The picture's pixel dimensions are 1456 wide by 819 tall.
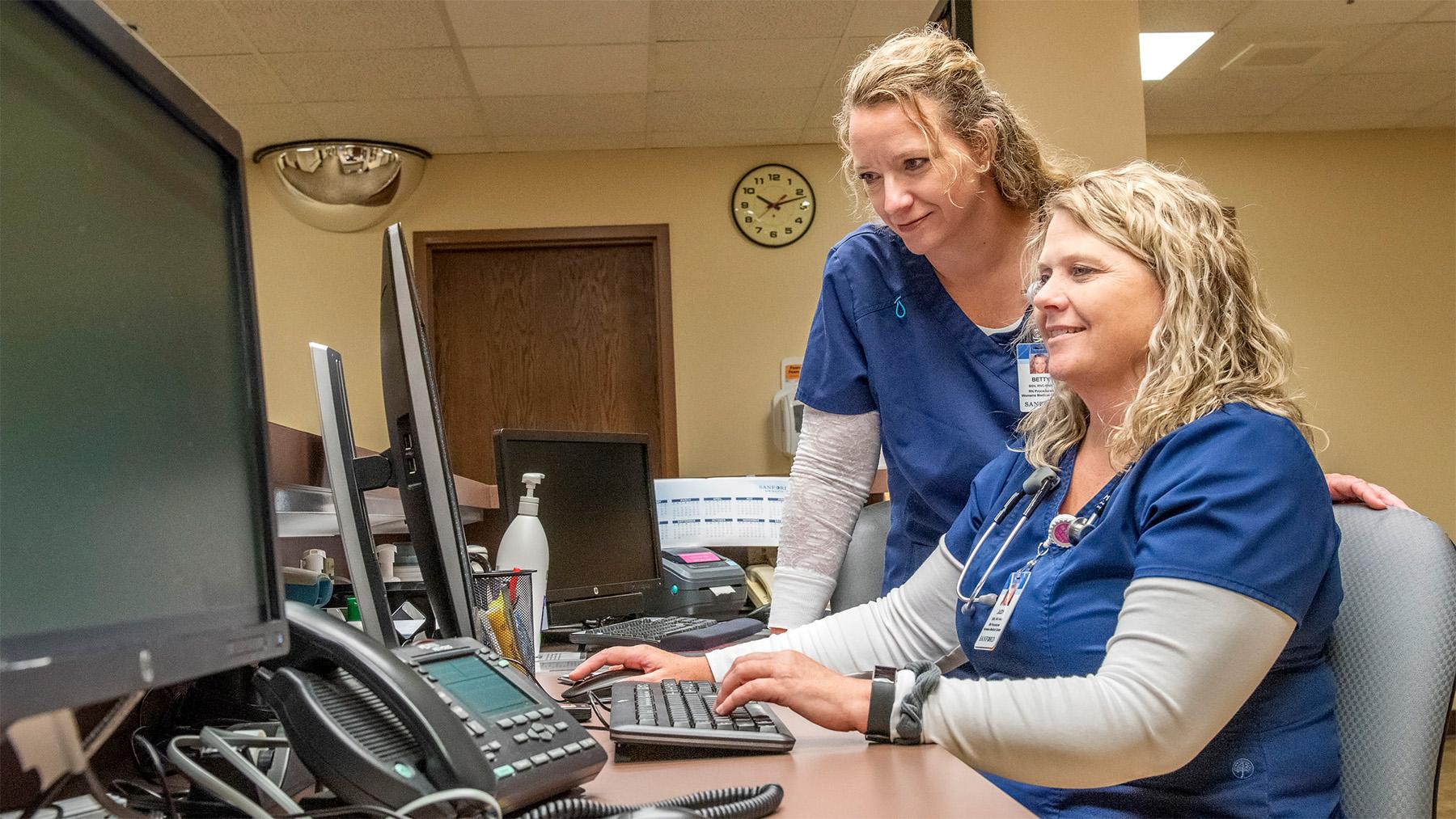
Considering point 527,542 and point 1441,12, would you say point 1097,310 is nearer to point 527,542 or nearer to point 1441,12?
point 527,542

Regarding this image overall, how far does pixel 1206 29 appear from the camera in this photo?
405cm

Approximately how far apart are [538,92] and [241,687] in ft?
12.4

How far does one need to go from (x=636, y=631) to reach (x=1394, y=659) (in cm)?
117

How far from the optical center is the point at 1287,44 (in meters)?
4.21

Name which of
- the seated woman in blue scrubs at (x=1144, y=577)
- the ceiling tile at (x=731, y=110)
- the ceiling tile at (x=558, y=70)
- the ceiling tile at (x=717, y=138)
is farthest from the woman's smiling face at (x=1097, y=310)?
the ceiling tile at (x=717, y=138)

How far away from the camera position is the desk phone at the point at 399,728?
0.70m

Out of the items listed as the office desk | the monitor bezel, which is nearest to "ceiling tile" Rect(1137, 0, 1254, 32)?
the monitor bezel

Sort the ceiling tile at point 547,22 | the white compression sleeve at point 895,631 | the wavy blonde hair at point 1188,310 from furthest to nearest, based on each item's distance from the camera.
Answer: the ceiling tile at point 547,22 → the white compression sleeve at point 895,631 → the wavy blonde hair at point 1188,310

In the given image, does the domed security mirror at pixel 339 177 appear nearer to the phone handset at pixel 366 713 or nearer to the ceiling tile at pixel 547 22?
the ceiling tile at pixel 547 22

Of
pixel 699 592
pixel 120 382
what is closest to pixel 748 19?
pixel 699 592

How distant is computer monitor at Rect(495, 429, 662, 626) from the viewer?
2059 mm

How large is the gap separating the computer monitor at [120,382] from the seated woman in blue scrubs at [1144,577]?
52 centimetres

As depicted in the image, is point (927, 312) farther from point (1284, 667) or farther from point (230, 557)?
point (230, 557)

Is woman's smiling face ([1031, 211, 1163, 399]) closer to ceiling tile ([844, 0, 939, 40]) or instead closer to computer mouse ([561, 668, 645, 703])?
computer mouse ([561, 668, 645, 703])
